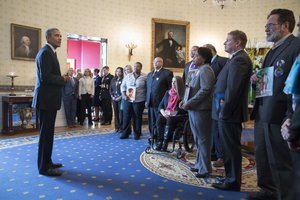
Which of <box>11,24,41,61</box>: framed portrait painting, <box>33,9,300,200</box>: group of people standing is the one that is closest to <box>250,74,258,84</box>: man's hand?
<box>33,9,300,200</box>: group of people standing

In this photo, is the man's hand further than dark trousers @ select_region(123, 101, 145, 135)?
No

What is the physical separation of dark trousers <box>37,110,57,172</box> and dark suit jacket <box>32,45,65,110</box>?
4.1 inches

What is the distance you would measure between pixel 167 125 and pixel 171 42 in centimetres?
524

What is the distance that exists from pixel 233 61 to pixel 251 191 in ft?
4.61

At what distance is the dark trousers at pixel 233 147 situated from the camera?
9.33 feet

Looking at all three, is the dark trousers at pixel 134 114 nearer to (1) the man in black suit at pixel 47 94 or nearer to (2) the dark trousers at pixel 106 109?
(2) the dark trousers at pixel 106 109

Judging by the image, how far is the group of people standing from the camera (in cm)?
220

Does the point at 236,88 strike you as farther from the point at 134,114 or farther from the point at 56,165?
the point at 134,114

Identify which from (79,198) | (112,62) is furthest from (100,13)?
(79,198)

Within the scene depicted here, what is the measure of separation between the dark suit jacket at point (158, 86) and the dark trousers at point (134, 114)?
38cm

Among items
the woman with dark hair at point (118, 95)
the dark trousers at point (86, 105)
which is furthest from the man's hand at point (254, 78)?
the dark trousers at point (86, 105)

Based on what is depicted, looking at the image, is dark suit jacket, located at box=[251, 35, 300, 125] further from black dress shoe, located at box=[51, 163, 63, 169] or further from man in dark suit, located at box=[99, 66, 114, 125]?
man in dark suit, located at box=[99, 66, 114, 125]

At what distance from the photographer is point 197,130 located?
3334 mm

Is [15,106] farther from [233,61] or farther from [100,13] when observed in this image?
[233,61]
